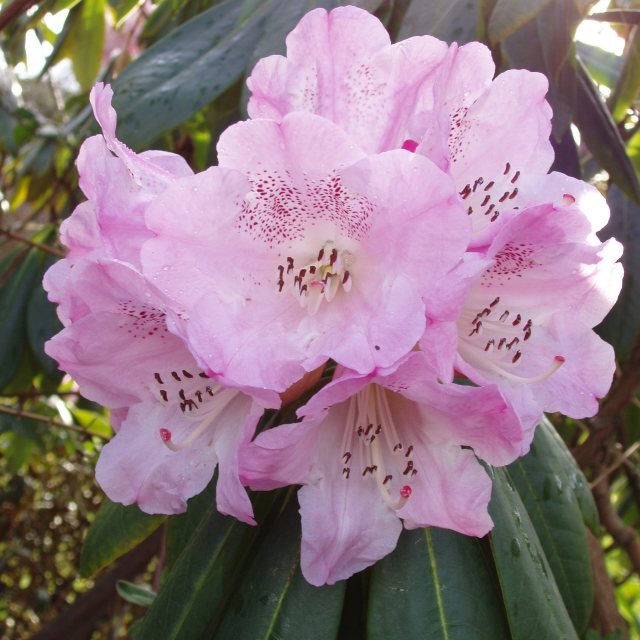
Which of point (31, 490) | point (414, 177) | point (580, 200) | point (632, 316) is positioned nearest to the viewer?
point (414, 177)

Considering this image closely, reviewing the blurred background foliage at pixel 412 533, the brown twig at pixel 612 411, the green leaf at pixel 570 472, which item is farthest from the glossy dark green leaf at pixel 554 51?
the brown twig at pixel 612 411

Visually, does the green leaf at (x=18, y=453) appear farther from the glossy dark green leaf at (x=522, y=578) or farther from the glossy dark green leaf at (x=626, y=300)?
the glossy dark green leaf at (x=522, y=578)

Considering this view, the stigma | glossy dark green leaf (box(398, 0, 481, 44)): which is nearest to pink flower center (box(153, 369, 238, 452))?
the stigma

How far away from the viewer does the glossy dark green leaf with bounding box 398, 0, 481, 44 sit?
898 mm

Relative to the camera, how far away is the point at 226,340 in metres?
0.56

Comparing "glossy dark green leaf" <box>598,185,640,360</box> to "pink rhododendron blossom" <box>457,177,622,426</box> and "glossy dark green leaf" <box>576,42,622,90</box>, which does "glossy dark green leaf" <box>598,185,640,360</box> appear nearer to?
"glossy dark green leaf" <box>576,42,622,90</box>

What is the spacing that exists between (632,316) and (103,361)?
86 cm

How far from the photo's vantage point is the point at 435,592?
70 centimetres

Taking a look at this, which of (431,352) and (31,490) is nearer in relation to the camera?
(431,352)

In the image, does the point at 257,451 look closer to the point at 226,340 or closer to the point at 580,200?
the point at 226,340

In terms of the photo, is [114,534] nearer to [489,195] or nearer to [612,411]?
[489,195]

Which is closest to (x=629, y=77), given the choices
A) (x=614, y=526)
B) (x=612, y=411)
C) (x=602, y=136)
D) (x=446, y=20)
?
(x=602, y=136)

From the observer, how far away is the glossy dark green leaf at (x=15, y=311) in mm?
1680

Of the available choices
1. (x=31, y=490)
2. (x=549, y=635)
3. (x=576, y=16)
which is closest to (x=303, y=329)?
(x=549, y=635)
